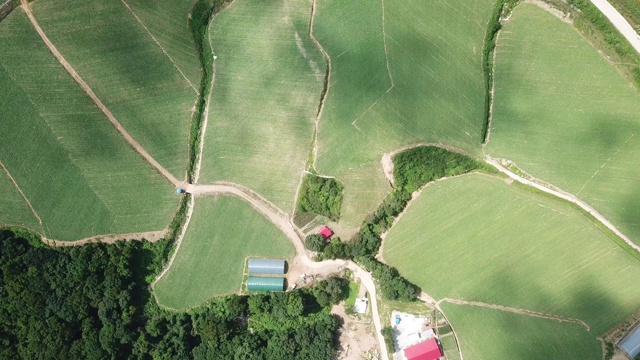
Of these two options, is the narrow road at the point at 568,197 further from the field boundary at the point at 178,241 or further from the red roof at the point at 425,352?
the field boundary at the point at 178,241

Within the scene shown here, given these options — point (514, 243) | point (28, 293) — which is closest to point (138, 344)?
point (28, 293)

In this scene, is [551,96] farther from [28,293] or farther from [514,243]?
[28,293]

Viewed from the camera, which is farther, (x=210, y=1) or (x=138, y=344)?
(x=210, y=1)

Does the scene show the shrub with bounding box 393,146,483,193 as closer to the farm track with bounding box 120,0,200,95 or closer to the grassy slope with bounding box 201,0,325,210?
the grassy slope with bounding box 201,0,325,210

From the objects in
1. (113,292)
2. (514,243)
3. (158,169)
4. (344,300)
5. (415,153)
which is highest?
(415,153)

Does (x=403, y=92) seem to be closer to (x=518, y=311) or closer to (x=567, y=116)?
(x=567, y=116)

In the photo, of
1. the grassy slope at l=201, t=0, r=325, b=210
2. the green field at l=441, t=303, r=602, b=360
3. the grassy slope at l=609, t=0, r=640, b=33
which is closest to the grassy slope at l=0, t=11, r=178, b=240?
the grassy slope at l=201, t=0, r=325, b=210
